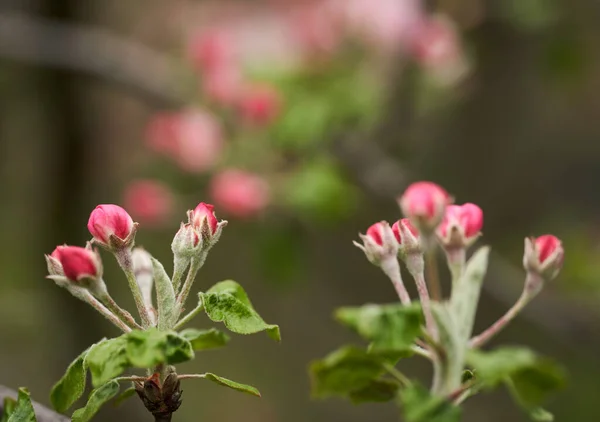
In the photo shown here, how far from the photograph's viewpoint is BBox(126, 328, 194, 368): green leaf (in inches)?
11.0

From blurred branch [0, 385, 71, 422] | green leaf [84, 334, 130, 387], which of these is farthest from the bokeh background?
green leaf [84, 334, 130, 387]

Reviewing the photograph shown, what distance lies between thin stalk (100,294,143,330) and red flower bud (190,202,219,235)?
5 cm

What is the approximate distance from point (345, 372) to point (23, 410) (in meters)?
0.15

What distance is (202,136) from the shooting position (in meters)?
1.38

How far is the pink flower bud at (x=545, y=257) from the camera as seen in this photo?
1.04 feet

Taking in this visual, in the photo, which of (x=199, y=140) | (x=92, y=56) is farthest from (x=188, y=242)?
(x=92, y=56)

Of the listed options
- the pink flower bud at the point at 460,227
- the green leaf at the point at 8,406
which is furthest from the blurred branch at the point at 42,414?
the pink flower bud at the point at 460,227

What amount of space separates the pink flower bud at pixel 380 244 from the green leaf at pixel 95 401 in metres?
0.13

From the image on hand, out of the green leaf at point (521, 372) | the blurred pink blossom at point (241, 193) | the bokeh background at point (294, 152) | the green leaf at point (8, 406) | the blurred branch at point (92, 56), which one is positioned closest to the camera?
the green leaf at point (521, 372)

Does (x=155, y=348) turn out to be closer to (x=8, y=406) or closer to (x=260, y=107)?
(x=8, y=406)

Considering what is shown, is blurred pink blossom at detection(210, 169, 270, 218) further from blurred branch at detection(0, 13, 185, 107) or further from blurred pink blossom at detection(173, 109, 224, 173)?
blurred branch at detection(0, 13, 185, 107)

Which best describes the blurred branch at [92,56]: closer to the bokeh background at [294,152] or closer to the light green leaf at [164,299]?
the bokeh background at [294,152]

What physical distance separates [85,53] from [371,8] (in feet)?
1.95

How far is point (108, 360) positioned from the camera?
294 millimetres
